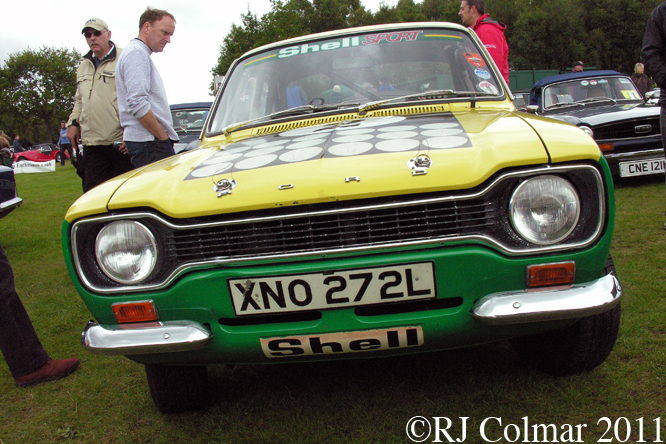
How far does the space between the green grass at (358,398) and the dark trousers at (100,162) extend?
1627mm

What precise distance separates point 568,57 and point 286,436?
55.4 meters

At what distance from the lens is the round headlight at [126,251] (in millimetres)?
1716

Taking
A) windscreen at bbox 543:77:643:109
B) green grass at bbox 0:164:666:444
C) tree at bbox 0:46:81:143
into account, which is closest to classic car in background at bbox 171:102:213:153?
windscreen at bbox 543:77:643:109

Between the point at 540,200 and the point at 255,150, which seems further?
the point at 255,150

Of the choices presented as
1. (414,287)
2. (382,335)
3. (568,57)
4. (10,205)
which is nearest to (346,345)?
(382,335)

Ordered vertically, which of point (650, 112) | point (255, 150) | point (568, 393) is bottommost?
point (568, 393)

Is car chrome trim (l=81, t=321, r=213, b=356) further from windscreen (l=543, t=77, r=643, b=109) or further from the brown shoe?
windscreen (l=543, t=77, r=643, b=109)

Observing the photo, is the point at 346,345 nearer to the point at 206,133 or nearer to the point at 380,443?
the point at 380,443

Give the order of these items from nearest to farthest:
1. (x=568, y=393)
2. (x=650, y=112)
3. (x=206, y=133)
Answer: (x=568, y=393), (x=206, y=133), (x=650, y=112)

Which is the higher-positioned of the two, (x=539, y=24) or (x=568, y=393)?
(x=539, y=24)

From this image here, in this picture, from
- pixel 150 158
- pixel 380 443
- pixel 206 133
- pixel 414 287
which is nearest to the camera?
pixel 414 287

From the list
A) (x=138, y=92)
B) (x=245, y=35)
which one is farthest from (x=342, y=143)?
(x=245, y=35)

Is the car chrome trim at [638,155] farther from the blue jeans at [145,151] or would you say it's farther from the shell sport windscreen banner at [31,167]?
the shell sport windscreen banner at [31,167]

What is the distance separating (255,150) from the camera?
82.6 inches
